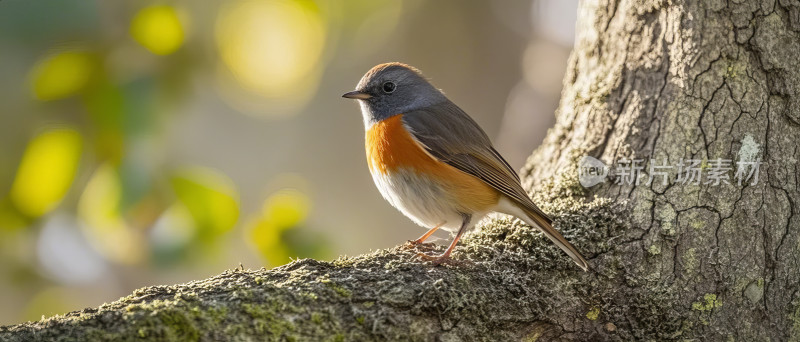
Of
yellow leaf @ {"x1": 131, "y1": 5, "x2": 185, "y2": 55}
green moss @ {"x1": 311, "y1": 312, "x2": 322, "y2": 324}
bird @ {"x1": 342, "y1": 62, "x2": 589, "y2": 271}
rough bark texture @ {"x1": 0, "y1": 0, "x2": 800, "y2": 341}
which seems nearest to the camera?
green moss @ {"x1": 311, "y1": 312, "x2": 322, "y2": 324}

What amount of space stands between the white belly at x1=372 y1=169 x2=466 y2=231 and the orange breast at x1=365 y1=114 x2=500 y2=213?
0.03 m

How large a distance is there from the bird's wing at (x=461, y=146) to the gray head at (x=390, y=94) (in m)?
0.20

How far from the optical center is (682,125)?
12.1ft

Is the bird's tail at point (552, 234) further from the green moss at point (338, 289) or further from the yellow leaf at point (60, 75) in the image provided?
the yellow leaf at point (60, 75)

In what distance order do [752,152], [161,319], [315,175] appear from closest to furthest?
[161,319], [752,152], [315,175]

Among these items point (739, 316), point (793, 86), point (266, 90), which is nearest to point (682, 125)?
point (793, 86)

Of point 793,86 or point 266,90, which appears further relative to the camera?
point 266,90

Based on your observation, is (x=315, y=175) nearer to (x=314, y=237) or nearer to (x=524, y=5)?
(x=524, y=5)

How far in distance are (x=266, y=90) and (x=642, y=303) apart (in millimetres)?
2482

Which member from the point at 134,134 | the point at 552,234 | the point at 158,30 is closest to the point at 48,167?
the point at 134,134

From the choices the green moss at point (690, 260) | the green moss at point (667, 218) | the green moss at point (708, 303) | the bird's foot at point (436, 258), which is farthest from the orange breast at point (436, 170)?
the green moss at point (708, 303)

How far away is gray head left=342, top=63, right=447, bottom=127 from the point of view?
4484 mm

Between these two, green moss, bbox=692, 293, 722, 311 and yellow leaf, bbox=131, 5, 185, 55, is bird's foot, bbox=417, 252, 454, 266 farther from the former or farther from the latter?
yellow leaf, bbox=131, 5, 185, 55

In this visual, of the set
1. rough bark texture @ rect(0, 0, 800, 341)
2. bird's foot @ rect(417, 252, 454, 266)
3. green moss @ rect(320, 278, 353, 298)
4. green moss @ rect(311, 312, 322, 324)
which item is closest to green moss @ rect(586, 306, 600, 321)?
rough bark texture @ rect(0, 0, 800, 341)
